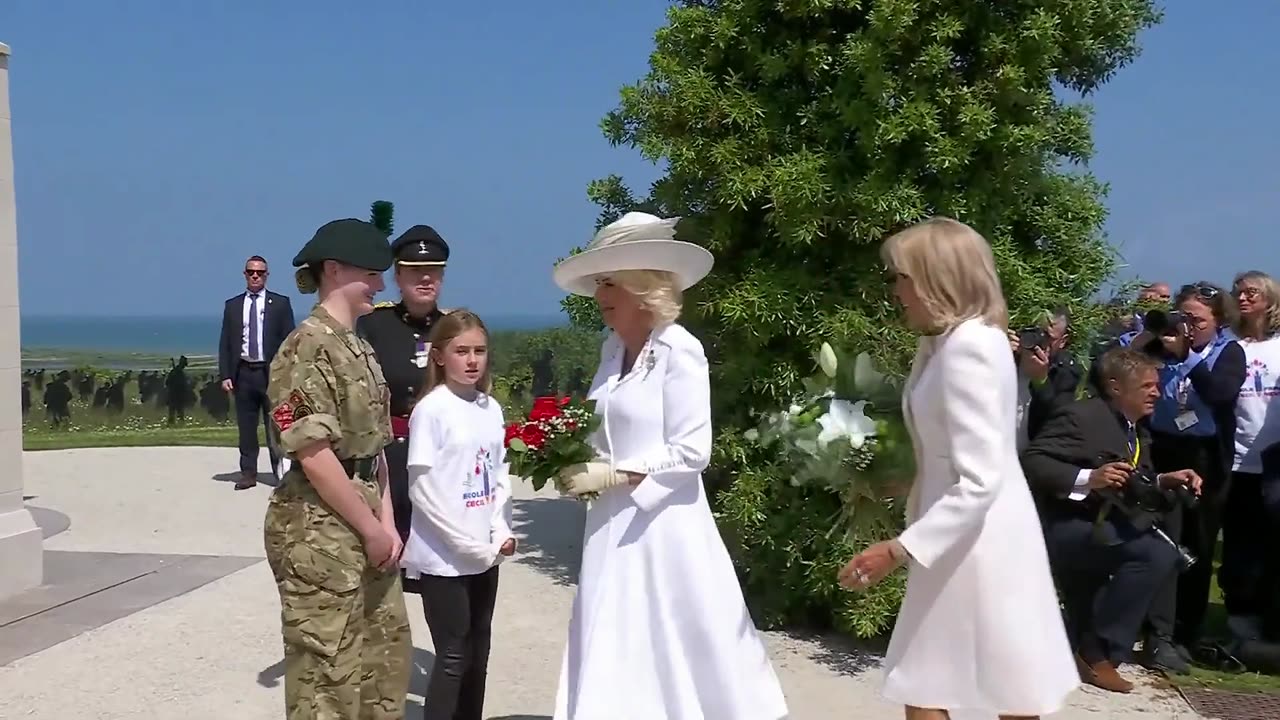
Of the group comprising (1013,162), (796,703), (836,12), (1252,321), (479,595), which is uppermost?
(836,12)

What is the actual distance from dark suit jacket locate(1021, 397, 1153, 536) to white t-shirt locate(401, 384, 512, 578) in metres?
3.02

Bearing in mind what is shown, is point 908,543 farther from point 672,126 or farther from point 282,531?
point 672,126

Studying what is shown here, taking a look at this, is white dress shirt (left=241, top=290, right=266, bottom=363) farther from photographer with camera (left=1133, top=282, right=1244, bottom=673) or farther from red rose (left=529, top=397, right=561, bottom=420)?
A: photographer with camera (left=1133, top=282, right=1244, bottom=673)

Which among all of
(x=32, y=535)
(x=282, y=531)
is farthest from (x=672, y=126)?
(x=32, y=535)

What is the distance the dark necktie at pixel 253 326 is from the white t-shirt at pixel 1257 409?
29.8 feet

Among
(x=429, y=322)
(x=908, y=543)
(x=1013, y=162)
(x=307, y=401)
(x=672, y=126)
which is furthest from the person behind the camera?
(x=672, y=126)

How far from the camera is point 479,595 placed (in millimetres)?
4480

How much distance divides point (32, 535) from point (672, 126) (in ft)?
16.3

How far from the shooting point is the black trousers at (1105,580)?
228 inches

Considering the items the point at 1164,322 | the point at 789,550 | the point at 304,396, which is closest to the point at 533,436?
the point at 304,396

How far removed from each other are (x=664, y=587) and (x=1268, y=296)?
4702mm

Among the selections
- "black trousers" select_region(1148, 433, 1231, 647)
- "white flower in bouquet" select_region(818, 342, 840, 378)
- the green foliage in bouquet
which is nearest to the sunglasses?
"black trousers" select_region(1148, 433, 1231, 647)

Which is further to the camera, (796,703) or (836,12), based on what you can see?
(836,12)

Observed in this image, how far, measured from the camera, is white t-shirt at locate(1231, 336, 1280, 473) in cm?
639
